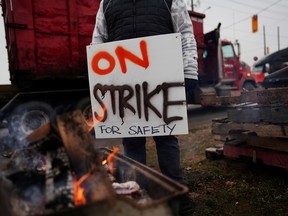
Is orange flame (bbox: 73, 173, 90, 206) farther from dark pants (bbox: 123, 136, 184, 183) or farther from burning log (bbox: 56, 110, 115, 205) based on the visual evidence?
dark pants (bbox: 123, 136, 184, 183)

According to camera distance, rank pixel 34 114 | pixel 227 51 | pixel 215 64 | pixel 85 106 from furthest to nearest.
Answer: pixel 227 51 → pixel 215 64 → pixel 85 106 → pixel 34 114

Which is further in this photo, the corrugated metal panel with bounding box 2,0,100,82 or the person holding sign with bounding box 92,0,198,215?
the corrugated metal panel with bounding box 2,0,100,82

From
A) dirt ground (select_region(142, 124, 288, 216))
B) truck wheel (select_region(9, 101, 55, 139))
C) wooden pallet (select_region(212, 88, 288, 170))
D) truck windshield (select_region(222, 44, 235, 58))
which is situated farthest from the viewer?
truck windshield (select_region(222, 44, 235, 58))

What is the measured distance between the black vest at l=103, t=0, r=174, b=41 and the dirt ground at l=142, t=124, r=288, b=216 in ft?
5.69

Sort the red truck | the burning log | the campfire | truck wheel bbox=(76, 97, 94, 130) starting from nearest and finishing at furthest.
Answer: the campfire → the burning log → truck wheel bbox=(76, 97, 94, 130) → the red truck

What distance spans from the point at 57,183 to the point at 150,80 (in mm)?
1200

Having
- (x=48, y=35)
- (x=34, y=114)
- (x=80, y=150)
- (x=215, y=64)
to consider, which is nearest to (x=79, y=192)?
(x=80, y=150)

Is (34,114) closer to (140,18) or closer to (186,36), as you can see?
(140,18)

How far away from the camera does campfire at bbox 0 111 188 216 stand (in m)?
1.37

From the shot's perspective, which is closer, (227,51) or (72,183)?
(72,183)

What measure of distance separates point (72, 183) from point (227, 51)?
37.7 ft

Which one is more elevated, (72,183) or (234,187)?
(72,183)

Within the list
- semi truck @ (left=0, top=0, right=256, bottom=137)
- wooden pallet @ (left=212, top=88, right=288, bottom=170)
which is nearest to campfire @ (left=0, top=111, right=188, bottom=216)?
wooden pallet @ (left=212, top=88, right=288, bottom=170)

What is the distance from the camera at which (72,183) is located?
1537mm
